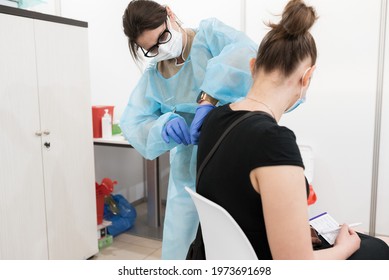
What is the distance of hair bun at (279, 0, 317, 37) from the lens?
38.7 inches

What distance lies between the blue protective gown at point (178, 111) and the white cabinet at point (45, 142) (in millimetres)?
702

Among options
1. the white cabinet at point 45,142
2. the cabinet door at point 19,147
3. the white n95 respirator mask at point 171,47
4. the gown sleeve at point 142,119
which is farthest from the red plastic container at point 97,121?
the white n95 respirator mask at point 171,47

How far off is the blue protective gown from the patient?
0.30 meters

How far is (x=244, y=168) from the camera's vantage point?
91cm

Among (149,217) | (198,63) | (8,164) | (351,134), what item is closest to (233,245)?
(198,63)

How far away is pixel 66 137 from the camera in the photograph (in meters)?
2.25

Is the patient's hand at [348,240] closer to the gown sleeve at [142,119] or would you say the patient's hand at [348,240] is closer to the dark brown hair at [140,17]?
the gown sleeve at [142,119]

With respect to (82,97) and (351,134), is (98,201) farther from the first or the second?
(351,134)

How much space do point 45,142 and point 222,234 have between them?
5.01 ft

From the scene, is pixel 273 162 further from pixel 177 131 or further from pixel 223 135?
pixel 177 131

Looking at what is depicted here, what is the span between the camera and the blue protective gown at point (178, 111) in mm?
1439

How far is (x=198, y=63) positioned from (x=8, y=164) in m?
1.16

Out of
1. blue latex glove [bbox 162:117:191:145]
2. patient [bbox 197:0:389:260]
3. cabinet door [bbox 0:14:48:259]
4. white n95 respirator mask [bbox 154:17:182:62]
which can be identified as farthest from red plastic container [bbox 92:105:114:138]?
patient [bbox 197:0:389:260]

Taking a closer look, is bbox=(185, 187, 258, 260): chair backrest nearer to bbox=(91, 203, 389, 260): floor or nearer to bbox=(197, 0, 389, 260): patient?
bbox=(197, 0, 389, 260): patient
